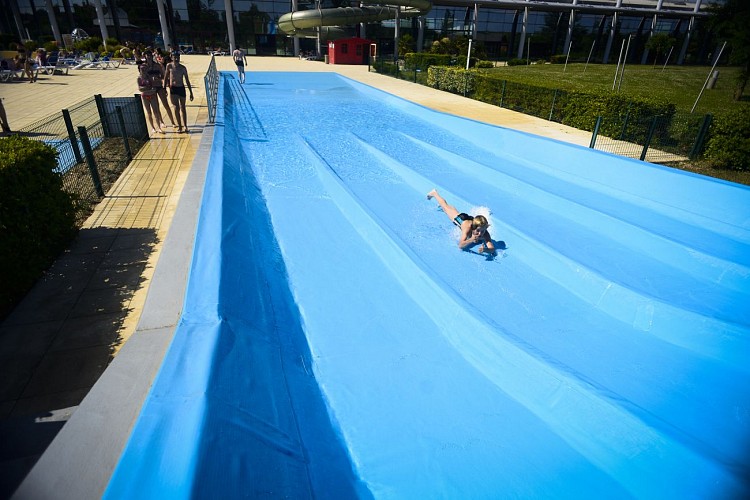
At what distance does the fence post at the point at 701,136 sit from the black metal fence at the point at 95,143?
13.1 meters

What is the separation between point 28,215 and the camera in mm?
4184

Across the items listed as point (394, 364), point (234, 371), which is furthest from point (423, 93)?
point (234, 371)

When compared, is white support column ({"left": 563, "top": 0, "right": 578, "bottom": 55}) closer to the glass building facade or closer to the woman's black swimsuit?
the glass building facade

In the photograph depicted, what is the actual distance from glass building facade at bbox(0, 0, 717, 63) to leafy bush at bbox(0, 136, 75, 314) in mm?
36613

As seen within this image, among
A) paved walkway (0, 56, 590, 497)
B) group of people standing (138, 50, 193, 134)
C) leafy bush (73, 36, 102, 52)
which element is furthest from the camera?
leafy bush (73, 36, 102, 52)

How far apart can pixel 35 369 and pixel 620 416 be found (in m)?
4.92

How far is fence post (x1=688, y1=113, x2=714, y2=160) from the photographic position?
9.79 m

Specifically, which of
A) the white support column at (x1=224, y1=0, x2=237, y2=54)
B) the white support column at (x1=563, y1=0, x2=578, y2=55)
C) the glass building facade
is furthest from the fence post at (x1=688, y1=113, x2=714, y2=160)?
the white support column at (x1=224, y1=0, x2=237, y2=54)

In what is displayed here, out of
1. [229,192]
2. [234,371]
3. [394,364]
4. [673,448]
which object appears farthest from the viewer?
[229,192]

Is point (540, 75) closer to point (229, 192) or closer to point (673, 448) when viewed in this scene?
point (229, 192)

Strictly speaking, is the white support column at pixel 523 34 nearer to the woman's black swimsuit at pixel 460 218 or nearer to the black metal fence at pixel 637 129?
the black metal fence at pixel 637 129

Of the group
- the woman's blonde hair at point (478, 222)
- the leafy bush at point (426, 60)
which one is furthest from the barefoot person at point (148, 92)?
the leafy bush at point (426, 60)

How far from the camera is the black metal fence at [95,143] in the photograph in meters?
6.32

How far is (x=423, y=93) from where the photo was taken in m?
19.0
